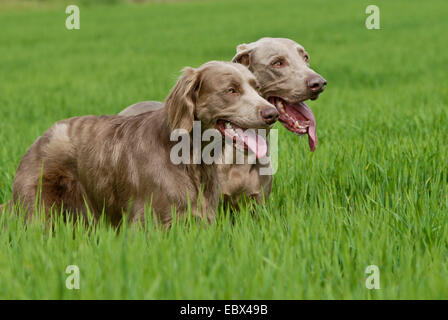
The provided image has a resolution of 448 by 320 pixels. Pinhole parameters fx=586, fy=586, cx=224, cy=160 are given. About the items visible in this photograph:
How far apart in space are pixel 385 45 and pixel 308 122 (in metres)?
14.7

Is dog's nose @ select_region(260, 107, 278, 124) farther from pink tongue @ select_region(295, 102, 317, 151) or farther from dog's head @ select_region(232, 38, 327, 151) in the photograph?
pink tongue @ select_region(295, 102, 317, 151)

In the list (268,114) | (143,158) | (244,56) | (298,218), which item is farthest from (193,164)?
(244,56)

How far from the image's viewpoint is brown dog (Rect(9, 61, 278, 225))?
326 centimetres

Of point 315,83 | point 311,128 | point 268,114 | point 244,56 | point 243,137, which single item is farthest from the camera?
point 244,56

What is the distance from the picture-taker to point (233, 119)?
3.25 m

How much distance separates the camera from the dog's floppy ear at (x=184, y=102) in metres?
3.25

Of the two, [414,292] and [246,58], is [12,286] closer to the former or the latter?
[414,292]

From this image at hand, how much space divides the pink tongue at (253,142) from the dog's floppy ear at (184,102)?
0.29m

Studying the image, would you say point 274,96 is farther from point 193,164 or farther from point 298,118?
point 193,164

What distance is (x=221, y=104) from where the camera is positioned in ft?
10.7

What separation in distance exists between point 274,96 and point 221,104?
75 cm
